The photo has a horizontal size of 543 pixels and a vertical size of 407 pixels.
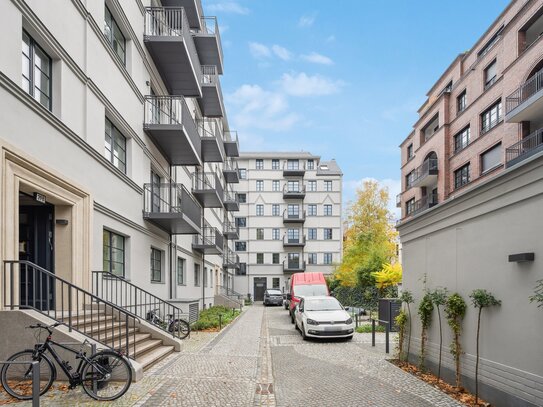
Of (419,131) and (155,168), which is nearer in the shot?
(155,168)

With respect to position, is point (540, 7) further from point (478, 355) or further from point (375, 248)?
point (478, 355)

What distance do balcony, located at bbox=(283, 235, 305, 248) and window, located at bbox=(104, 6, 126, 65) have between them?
145 feet

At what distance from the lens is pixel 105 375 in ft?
22.4

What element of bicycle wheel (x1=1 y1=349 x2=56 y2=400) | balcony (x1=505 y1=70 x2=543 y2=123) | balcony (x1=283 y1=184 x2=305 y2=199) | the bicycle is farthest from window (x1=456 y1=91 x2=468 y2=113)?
bicycle wheel (x1=1 y1=349 x2=56 y2=400)

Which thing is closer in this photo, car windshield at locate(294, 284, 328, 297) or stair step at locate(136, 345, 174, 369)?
stair step at locate(136, 345, 174, 369)

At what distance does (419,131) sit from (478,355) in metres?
36.6

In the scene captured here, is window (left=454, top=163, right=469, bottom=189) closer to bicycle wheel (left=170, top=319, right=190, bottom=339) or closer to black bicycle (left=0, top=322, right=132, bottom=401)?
bicycle wheel (left=170, top=319, right=190, bottom=339)

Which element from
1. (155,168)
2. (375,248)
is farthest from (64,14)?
(375,248)

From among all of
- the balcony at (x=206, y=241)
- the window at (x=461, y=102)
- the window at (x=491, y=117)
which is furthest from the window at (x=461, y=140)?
the balcony at (x=206, y=241)

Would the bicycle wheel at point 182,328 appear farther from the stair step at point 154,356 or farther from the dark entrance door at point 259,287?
the dark entrance door at point 259,287

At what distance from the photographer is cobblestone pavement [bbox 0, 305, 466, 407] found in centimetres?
682

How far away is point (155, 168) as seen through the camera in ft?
54.9

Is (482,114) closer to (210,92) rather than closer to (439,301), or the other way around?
(210,92)

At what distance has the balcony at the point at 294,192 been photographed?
187 ft
